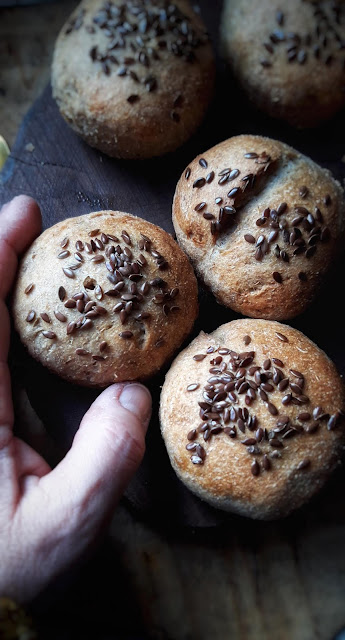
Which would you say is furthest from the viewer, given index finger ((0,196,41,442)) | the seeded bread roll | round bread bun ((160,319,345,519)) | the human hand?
the seeded bread roll

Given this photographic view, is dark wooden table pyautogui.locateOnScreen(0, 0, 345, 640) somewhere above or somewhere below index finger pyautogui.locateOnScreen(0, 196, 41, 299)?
below

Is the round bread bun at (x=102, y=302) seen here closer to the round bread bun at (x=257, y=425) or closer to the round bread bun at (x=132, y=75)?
the round bread bun at (x=257, y=425)

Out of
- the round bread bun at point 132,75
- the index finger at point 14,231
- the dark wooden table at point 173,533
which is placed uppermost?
the round bread bun at point 132,75

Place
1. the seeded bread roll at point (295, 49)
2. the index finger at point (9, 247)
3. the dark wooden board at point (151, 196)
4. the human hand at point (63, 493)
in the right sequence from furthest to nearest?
the seeded bread roll at point (295, 49) → the dark wooden board at point (151, 196) → the index finger at point (9, 247) → the human hand at point (63, 493)

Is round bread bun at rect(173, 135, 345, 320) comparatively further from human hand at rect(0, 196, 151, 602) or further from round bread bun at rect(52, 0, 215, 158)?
human hand at rect(0, 196, 151, 602)

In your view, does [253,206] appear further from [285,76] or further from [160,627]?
[160,627]

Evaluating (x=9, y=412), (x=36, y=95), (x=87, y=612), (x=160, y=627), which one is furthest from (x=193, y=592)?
(x=36, y=95)

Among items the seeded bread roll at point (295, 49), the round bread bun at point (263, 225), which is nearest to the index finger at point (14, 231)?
the round bread bun at point (263, 225)

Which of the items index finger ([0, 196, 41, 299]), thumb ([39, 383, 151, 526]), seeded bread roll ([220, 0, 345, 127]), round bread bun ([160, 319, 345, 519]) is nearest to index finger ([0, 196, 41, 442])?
index finger ([0, 196, 41, 299])

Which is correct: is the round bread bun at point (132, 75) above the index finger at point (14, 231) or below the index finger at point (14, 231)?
above
